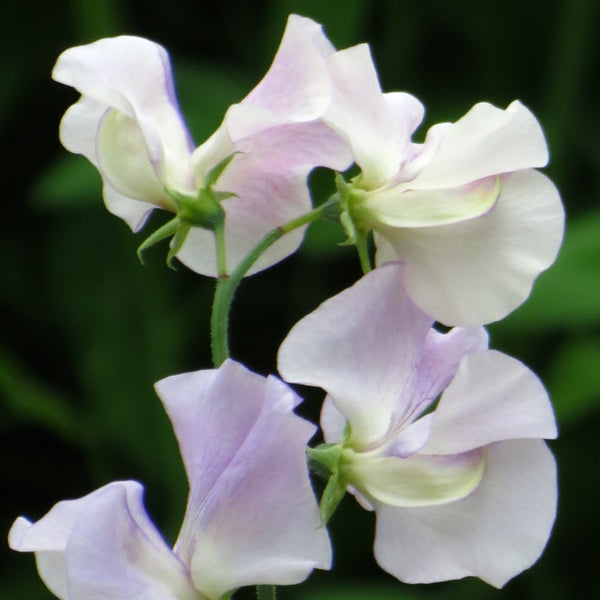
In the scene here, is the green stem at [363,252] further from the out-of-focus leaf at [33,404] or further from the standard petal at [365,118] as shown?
the out-of-focus leaf at [33,404]

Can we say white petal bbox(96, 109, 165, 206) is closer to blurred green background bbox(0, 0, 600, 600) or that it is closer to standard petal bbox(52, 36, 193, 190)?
standard petal bbox(52, 36, 193, 190)

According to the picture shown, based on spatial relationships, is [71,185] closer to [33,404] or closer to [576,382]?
[33,404]

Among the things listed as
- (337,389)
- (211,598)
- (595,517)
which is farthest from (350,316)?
(595,517)

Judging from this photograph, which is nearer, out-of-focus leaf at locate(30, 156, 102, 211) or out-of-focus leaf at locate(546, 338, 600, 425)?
out-of-focus leaf at locate(546, 338, 600, 425)

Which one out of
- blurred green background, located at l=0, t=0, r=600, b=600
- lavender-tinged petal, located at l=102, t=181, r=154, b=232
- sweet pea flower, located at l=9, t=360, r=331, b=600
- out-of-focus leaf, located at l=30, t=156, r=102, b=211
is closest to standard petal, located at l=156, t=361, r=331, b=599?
sweet pea flower, located at l=9, t=360, r=331, b=600

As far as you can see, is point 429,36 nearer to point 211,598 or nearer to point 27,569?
point 27,569

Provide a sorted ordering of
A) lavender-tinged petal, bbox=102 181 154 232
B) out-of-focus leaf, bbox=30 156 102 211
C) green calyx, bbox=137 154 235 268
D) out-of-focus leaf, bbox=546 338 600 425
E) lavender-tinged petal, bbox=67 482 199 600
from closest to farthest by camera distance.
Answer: lavender-tinged petal, bbox=67 482 199 600
green calyx, bbox=137 154 235 268
lavender-tinged petal, bbox=102 181 154 232
out-of-focus leaf, bbox=546 338 600 425
out-of-focus leaf, bbox=30 156 102 211

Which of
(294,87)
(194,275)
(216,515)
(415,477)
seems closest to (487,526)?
(415,477)
